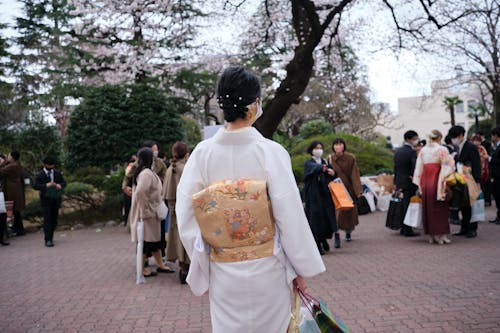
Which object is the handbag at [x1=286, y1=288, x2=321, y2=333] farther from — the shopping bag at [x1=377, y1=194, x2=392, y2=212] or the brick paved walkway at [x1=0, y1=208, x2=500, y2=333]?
the shopping bag at [x1=377, y1=194, x2=392, y2=212]

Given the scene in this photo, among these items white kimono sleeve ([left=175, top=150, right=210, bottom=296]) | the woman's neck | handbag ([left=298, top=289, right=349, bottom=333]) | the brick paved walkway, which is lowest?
the brick paved walkway

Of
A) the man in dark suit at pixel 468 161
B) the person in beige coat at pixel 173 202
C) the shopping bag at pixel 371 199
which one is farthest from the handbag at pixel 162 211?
the shopping bag at pixel 371 199

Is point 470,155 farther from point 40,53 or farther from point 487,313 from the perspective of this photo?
point 40,53

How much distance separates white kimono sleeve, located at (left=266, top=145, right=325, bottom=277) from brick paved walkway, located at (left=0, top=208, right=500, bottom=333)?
59mm

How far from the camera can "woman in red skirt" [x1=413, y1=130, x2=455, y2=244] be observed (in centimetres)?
808

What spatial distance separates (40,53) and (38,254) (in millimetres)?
19347

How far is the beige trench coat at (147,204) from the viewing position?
6500 mm

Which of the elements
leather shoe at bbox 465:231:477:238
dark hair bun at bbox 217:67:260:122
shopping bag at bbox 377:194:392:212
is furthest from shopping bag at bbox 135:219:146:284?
shopping bag at bbox 377:194:392:212

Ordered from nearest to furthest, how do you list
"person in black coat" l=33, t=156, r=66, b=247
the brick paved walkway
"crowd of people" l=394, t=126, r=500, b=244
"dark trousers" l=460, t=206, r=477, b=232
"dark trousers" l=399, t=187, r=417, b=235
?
the brick paved walkway < "crowd of people" l=394, t=126, r=500, b=244 < "dark trousers" l=460, t=206, r=477, b=232 < "dark trousers" l=399, t=187, r=417, b=235 < "person in black coat" l=33, t=156, r=66, b=247

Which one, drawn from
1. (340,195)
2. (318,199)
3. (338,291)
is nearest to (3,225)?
(318,199)

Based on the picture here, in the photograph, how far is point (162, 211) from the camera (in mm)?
6703

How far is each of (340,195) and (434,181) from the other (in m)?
1.64

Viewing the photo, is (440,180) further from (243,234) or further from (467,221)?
(243,234)

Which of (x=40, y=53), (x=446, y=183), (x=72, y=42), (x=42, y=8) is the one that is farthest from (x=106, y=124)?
(x=40, y=53)
